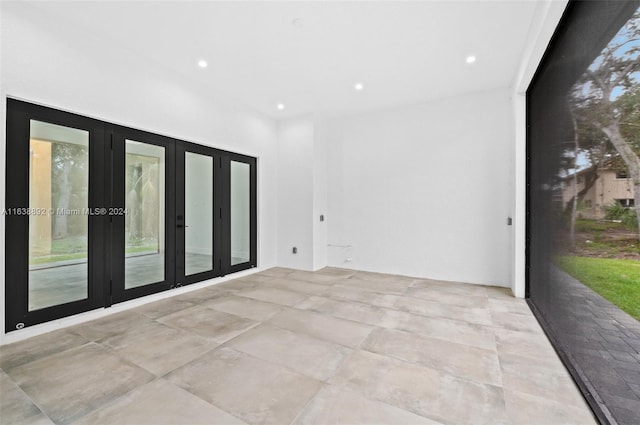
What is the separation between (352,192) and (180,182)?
3.37 meters

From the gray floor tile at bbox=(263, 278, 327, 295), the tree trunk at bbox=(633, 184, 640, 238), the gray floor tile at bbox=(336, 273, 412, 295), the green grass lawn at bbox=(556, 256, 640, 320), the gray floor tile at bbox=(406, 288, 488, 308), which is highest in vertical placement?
the tree trunk at bbox=(633, 184, 640, 238)

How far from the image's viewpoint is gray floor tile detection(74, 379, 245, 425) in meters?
1.68

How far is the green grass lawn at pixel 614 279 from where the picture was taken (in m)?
1.57

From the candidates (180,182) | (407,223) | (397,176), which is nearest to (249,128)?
(180,182)

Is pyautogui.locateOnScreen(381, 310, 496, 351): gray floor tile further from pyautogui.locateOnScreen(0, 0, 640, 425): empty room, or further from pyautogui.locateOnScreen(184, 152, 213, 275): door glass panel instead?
pyautogui.locateOnScreen(184, 152, 213, 275): door glass panel

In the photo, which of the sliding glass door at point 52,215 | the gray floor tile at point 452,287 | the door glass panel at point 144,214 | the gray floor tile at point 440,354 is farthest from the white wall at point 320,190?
the sliding glass door at point 52,215

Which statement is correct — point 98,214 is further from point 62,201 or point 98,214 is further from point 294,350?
point 294,350

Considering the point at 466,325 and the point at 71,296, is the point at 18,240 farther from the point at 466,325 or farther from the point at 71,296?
the point at 466,325

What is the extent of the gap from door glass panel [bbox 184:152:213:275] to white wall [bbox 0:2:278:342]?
40cm

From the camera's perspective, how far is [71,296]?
3.22 meters

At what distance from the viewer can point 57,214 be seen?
313cm

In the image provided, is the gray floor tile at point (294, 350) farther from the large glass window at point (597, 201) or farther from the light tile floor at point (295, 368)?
the large glass window at point (597, 201)

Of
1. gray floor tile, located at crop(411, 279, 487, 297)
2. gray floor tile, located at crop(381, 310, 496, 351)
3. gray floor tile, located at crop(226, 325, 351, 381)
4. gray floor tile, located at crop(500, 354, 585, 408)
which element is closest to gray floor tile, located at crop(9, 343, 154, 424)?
gray floor tile, located at crop(226, 325, 351, 381)

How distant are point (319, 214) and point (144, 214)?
3.30 meters
